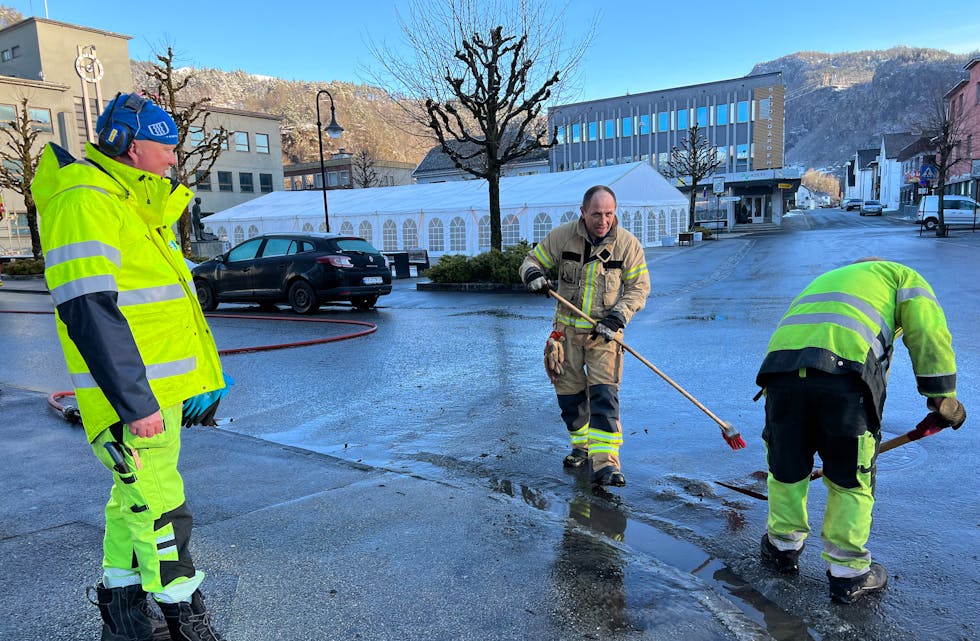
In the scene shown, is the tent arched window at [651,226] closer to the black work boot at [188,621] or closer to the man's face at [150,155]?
the man's face at [150,155]

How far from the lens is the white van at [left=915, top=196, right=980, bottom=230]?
36719mm

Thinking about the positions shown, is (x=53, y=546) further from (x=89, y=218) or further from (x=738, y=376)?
(x=738, y=376)

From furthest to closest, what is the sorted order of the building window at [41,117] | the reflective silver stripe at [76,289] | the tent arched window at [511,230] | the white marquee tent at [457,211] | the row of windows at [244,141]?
the row of windows at [244,141], the building window at [41,117], the tent arched window at [511,230], the white marquee tent at [457,211], the reflective silver stripe at [76,289]

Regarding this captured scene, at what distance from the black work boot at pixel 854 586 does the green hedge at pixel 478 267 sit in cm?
1397

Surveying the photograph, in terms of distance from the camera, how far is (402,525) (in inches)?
135

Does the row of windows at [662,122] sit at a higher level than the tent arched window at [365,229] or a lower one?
higher

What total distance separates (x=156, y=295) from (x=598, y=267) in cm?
262

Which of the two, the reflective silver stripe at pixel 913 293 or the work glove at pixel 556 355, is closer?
the reflective silver stripe at pixel 913 293

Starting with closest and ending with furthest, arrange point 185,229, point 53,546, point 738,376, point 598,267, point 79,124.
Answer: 1. point 53,546
2. point 598,267
3. point 738,376
4. point 185,229
5. point 79,124

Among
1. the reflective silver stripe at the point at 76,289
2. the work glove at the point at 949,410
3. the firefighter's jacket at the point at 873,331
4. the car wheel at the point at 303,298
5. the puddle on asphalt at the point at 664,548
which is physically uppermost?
the reflective silver stripe at the point at 76,289

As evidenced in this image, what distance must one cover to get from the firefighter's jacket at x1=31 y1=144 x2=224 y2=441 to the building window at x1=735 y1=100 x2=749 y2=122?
5986 cm

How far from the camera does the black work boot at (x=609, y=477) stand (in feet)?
12.9

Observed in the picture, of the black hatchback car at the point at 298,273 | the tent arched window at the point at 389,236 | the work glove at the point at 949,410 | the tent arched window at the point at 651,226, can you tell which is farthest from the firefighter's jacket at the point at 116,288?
the tent arched window at the point at 651,226

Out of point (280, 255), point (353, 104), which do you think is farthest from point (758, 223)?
point (353, 104)
